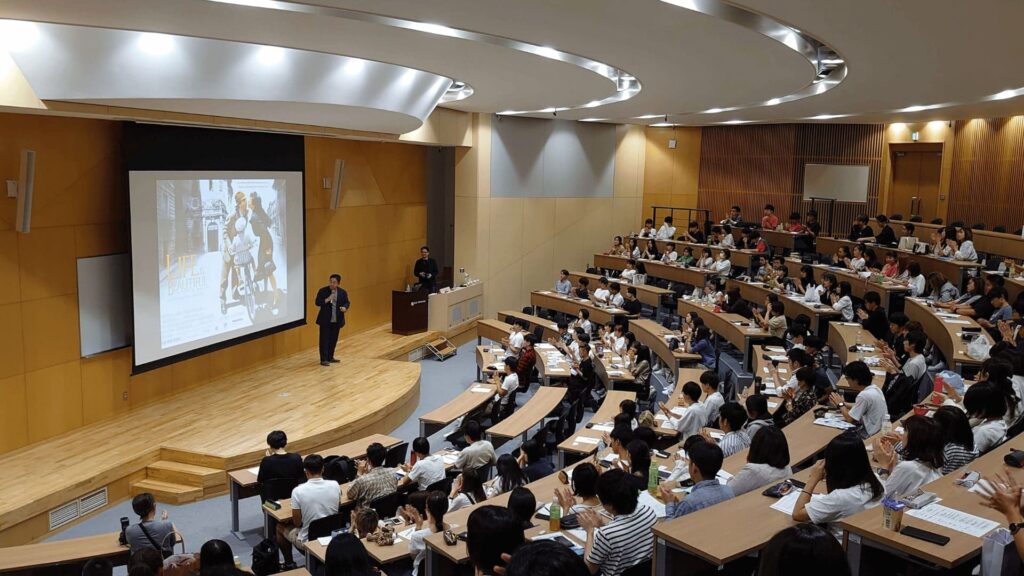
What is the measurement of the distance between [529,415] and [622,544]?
16.6 feet

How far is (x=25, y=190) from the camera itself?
826 cm

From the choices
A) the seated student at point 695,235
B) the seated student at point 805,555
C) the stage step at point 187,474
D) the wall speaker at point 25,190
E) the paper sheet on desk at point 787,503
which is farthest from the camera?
the seated student at point 695,235

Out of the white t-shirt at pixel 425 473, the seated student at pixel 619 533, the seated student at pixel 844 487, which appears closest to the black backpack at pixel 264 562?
the white t-shirt at pixel 425 473

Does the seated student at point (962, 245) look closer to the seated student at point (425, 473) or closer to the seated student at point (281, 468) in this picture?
Answer: the seated student at point (425, 473)

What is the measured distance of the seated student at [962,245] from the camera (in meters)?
12.3

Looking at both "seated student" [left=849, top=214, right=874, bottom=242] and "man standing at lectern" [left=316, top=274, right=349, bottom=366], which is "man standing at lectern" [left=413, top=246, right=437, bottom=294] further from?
"seated student" [left=849, top=214, right=874, bottom=242]

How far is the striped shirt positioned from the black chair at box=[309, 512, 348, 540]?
2.71 m

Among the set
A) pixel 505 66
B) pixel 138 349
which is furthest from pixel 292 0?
pixel 138 349

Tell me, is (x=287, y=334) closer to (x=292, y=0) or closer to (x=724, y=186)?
(x=292, y=0)

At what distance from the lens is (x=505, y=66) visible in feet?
30.7

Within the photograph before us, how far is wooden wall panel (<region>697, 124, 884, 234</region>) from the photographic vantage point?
57.2 ft

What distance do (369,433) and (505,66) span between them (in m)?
4.73

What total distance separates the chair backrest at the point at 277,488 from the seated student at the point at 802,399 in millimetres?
4402

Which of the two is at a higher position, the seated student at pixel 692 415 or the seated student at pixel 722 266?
the seated student at pixel 722 266
